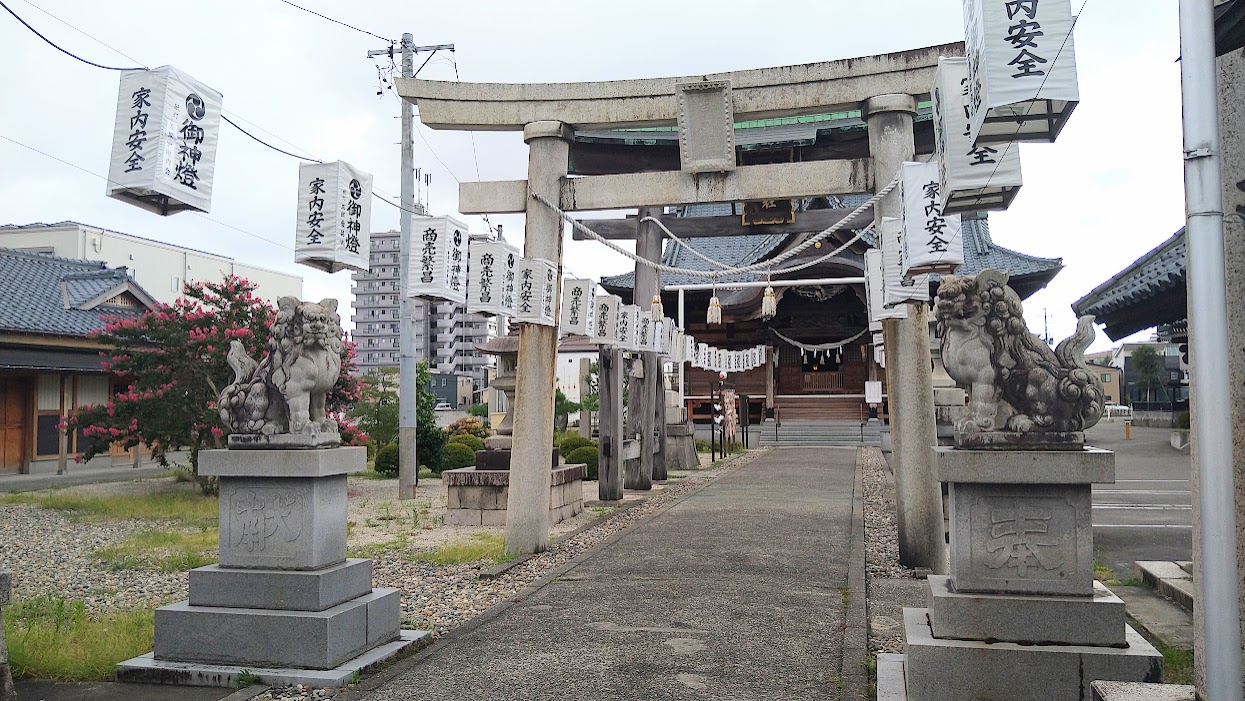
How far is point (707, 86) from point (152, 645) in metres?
7.21

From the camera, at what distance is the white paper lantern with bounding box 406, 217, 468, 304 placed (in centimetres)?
878

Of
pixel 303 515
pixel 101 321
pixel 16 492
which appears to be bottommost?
pixel 16 492

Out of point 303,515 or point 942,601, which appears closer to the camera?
point 942,601

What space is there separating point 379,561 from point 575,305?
12.8ft

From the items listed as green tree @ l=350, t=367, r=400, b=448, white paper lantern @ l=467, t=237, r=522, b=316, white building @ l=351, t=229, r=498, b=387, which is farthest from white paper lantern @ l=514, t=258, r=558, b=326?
white building @ l=351, t=229, r=498, b=387

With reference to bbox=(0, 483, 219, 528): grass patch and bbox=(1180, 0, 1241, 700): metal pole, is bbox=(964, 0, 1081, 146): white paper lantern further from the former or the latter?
bbox=(0, 483, 219, 528): grass patch

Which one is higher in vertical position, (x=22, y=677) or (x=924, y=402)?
(x=924, y=402)

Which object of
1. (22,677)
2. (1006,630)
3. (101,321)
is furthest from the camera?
(101,321)

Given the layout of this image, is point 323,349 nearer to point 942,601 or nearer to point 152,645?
point 152,645

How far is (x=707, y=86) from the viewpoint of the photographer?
9258 millimetres

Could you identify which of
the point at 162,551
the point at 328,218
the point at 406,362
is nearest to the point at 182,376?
→ the point at 406,362

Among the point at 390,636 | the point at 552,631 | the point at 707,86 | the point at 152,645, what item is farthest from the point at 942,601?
the point at 707,86

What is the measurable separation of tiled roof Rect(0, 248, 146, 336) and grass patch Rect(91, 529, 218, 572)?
11833 mm

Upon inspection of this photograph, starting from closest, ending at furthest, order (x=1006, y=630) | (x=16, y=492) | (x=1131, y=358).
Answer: (x=1006, y=630)
(x=16, y=492)
(x=1131, y=358)
